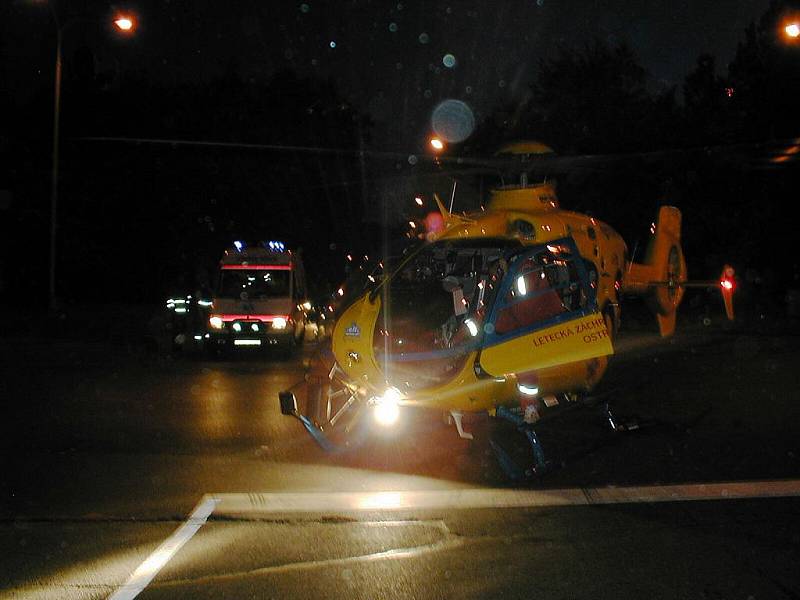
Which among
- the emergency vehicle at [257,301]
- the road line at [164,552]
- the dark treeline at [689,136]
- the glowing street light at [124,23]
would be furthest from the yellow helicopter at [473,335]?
the dark treeline at [689,136]

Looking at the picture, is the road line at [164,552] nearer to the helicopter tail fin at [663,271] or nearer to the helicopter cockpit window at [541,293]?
the helicopter cockpit window at [541,293]

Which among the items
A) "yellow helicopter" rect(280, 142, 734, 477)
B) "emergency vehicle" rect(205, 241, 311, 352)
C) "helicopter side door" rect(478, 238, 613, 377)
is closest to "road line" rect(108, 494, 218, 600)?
"yellow helicopter" rect(280, 142, 734, 477)

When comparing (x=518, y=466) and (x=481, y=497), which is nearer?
(x=481, y=497)

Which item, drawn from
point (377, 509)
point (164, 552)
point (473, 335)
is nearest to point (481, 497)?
point (377, 509)

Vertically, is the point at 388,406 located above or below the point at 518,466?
above

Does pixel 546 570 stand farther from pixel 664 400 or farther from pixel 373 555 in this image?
pixel 664 400

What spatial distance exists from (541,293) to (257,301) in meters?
11.3

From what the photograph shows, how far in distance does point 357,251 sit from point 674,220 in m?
31.7

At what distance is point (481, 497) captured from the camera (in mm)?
7859

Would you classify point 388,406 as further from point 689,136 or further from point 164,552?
point 689,136

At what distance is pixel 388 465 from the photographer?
30.1 feet

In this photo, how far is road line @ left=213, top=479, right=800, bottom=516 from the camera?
752cm

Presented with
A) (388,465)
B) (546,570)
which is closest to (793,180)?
(388,465)

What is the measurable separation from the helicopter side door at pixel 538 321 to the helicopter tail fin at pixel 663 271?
526 cm
